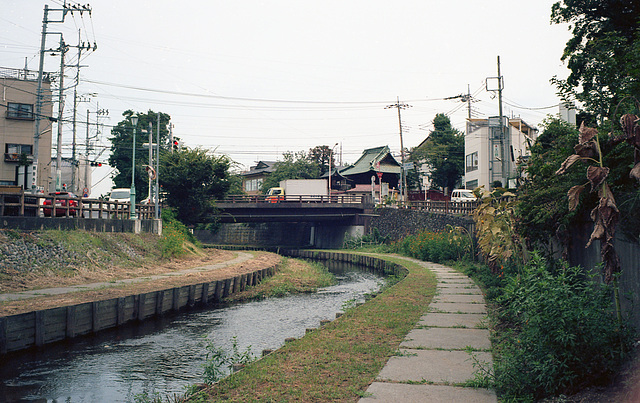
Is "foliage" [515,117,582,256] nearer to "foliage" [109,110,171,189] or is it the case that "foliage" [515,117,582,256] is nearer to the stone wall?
the stone wall

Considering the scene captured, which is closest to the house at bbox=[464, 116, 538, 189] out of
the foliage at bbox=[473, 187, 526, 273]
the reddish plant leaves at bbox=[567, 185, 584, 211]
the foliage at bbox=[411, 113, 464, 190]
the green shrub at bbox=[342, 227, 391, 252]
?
the foliage at bbox=[411, 113, 464, 190]

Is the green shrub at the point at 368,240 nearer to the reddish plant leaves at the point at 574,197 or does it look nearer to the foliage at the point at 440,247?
the foliage at the point at 440,247

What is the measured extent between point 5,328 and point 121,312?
375 centimetres

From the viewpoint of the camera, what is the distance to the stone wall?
111 feet

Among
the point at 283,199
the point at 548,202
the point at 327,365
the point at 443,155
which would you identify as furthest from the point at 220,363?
the point at 443,155

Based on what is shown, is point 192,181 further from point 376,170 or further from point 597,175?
point 376,170

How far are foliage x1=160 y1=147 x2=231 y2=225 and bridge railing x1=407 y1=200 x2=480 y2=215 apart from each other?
50.4ft

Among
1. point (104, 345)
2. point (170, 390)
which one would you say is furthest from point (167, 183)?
point (170, 390)

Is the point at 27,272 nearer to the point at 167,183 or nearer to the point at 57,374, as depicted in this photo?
the point at 57,374

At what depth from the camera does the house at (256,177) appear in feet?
288

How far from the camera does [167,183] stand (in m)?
32.6

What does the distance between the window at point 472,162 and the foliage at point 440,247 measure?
22906mm

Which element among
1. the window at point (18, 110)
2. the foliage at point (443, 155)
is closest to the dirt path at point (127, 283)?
the window at point (18, 110)

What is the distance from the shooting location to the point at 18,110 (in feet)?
137
